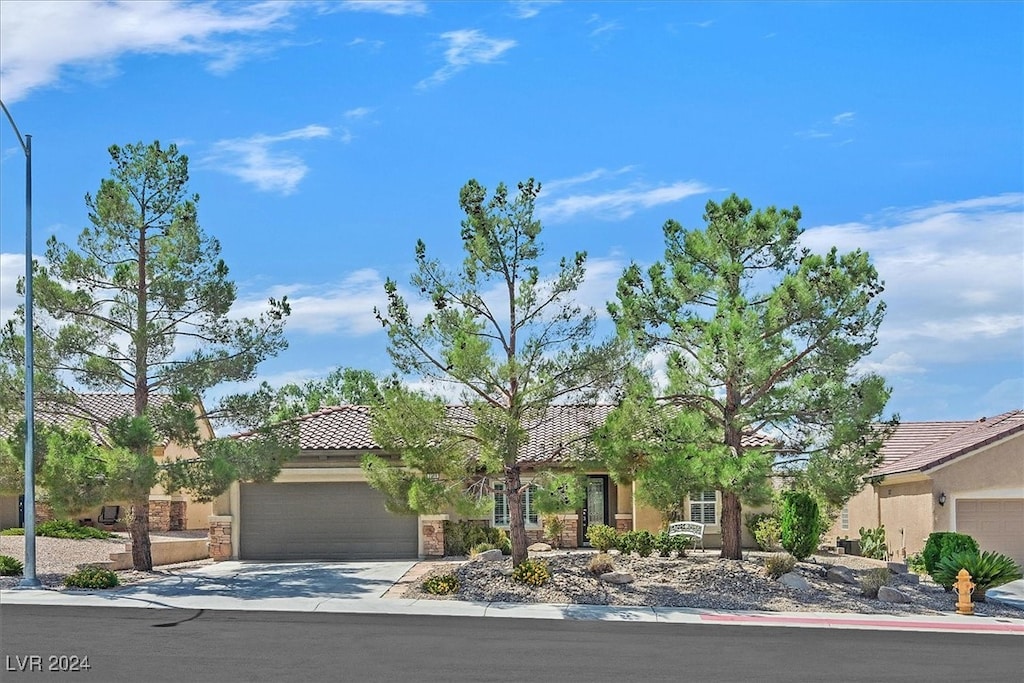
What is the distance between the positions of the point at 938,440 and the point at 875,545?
5417 mm

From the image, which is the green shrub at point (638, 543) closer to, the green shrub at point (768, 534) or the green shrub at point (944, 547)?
the green shrub at point (768, 534)

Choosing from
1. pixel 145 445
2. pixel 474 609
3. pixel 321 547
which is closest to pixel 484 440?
pixel 474 609

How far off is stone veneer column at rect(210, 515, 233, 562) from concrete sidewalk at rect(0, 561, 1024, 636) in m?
6.07

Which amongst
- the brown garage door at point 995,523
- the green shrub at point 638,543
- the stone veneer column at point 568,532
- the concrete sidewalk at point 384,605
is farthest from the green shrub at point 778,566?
the stone veneer column at point 568,532

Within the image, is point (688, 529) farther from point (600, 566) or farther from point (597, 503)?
point (600, 566)

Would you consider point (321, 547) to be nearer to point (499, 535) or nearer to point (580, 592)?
point (499, 535)

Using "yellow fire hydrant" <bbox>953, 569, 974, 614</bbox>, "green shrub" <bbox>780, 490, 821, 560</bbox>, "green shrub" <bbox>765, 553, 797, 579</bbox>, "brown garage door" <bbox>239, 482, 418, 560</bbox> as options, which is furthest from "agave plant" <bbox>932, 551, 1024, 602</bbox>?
"brown garage door" <bbox>239, 482, 418, 560</bbox>

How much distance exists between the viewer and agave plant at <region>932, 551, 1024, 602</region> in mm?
24547

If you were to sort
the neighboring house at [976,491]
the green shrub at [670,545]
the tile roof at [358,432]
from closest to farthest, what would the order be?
the green shrub at [670,545], the neighboring house at [976,491], the tile roof at [358,432]

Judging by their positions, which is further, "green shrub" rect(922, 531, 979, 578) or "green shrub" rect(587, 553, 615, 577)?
"green shrub" rect(922, 531, 979, 578)

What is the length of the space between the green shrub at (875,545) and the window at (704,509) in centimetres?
526

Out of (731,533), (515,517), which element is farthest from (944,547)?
(515,517)

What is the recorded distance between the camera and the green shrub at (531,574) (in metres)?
24.4

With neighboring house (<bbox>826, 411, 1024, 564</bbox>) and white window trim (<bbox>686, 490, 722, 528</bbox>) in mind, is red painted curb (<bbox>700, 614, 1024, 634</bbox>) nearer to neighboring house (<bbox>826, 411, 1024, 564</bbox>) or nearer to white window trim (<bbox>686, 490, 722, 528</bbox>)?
neighboring house (<bbox>826, 411, 1024, 564</bbox>)
